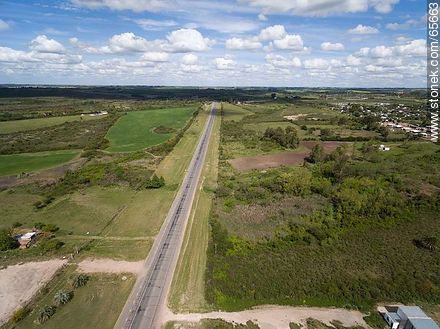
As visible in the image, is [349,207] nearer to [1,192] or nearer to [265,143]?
[265,143]

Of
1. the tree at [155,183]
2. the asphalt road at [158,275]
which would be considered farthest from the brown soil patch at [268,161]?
the asphalt road at [158,275]

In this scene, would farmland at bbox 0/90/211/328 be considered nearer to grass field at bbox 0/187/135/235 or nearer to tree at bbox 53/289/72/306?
grass field at bbox 0/187/135/235

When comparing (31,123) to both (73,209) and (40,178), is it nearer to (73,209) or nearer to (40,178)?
(40,178)

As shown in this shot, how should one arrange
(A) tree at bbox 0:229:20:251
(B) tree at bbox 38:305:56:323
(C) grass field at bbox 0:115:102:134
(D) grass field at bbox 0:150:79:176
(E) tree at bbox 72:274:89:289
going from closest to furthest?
(B) tree at bbox 38:305:56:323
(E) tree at bbox 72:274:89:289
(A) tree at bbox 0:229:20:251
(D) grass field at bbox 0:150:79:176
(C) grass field at bbox 0:115:102:134

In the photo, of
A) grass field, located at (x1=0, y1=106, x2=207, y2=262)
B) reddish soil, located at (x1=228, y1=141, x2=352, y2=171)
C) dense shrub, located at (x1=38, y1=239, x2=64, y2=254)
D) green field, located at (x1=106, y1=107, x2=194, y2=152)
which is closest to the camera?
dense shrub, located at (x1=38, y1=239, x2=64, y2=254)

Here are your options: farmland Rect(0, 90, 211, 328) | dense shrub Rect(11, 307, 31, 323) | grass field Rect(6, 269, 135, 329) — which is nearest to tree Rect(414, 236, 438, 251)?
farmland Rect(0, 90, 211, 328)

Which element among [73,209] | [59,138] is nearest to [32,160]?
[59,138]
